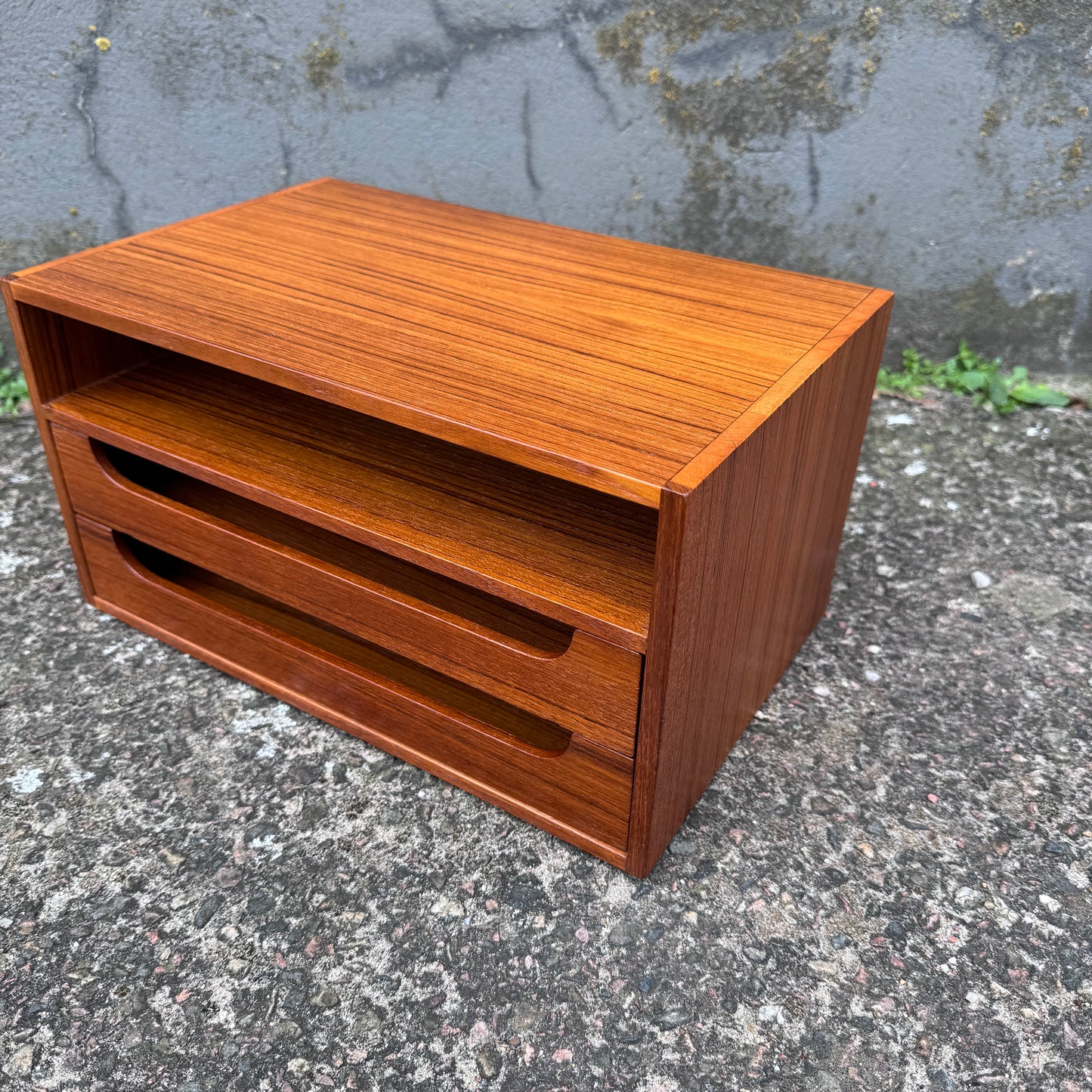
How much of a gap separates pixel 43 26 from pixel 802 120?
4.34 ft

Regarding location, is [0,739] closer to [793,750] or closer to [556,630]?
[556,630]

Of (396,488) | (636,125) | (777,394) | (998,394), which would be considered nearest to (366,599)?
(396,488)

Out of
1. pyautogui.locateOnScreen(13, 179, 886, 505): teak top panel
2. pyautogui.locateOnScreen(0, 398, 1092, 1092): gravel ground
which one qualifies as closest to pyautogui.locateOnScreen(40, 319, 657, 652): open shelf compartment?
pyautogui.locateOnScreen(13, 179, 886, 505): teak top panel

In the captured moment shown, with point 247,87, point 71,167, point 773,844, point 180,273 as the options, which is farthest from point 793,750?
point 71,167

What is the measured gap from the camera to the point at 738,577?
987mm

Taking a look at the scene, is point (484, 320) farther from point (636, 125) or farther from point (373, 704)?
point (636, 125)

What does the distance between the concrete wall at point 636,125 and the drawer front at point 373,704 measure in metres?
0.90

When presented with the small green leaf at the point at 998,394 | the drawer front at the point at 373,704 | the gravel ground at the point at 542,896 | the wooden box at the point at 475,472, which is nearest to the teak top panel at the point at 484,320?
the wooden box at the point at 475,472

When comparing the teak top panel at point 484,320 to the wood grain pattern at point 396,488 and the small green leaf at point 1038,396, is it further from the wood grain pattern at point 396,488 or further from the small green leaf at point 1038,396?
the small green leaf at point 1038,396

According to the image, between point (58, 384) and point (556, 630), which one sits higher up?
point (58, 384)

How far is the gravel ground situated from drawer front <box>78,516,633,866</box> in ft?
0.10

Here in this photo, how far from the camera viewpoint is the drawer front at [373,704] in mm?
1040

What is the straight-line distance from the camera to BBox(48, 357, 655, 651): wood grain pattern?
0.97 m

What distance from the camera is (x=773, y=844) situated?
110 cm
